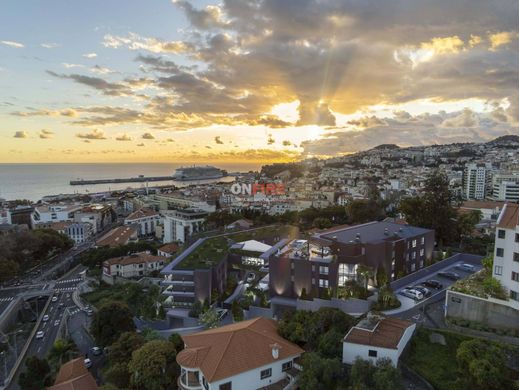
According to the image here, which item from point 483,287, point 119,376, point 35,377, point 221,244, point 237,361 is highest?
point 483,287

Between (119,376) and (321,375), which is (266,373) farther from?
(119,376)

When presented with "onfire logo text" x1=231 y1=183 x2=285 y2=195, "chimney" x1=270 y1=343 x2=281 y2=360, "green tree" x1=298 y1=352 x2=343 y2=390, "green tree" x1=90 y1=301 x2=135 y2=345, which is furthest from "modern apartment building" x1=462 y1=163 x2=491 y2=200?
"green tree" x1=298 y1=352 x2=343 y2=390

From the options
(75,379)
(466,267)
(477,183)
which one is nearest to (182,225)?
(75,379)

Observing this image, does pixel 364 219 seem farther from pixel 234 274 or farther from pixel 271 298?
pixel 271 298

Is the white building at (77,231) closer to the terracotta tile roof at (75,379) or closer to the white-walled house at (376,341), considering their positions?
the terracotta tile roof at (75,379)

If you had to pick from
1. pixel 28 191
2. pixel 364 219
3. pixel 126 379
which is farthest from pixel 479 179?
pixel 28 191

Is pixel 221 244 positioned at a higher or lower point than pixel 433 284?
higher

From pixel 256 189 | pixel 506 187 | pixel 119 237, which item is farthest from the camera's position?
pixel 256 189

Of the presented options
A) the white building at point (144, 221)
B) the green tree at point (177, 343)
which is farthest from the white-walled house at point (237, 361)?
the white building at point (144, 221)
